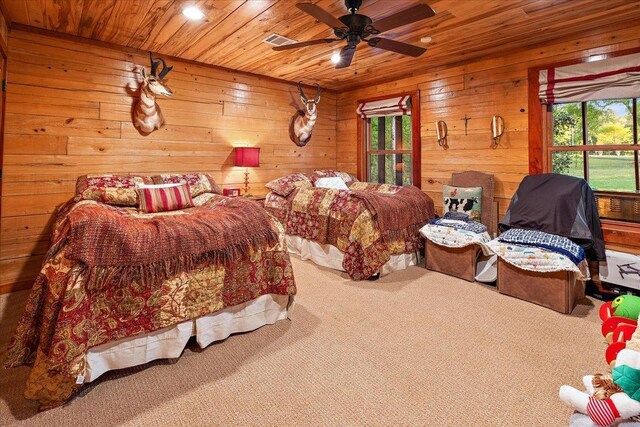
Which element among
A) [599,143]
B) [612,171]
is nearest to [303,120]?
[599,143]

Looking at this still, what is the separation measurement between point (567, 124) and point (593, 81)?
480 millimetres

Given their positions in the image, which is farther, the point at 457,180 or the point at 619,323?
the point at 457,180

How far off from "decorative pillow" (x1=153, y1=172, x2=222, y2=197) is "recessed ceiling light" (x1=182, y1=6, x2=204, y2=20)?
158cm

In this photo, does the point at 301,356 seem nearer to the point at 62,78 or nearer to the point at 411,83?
the point at 62,78

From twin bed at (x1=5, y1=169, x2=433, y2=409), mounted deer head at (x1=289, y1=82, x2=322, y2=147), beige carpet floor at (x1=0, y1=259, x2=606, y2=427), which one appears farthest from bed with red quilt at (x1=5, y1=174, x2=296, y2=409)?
mounted deer head at (x1=289, y1=82, x2=322, y2=147)

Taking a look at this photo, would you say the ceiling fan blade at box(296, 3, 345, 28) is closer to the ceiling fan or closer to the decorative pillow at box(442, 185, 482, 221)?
the ceiling fan

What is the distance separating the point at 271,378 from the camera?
1.88 m

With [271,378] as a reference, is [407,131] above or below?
above

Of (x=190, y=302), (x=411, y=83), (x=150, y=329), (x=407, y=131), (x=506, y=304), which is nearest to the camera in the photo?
(x=150, y=329)

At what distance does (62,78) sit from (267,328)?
3.17 meters

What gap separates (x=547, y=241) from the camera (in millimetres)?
2793

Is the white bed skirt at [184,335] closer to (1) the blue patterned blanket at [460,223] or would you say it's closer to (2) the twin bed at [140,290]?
(2) the twin bed at [140,290]

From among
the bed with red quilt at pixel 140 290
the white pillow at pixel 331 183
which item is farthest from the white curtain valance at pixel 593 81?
the bed with red quilt at pixel 140 290

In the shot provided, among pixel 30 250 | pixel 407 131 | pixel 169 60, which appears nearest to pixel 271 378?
pixel 30 250
